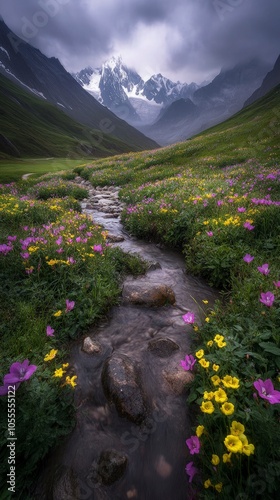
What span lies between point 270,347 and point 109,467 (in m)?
2.26

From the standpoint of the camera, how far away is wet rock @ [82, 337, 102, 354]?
4082mm

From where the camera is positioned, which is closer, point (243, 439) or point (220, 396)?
point (243, 439)

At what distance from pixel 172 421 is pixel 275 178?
1033 centimetres

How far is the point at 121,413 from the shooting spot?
10.3 ft

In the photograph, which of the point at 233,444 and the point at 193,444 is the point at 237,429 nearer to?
the point at 233,444

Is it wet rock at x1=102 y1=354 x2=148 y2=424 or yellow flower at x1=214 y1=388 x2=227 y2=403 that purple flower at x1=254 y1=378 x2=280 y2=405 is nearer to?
yellow flower at x1=214 y1=388 x2=227 y2=403

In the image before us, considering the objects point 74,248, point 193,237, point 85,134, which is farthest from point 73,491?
point 85,134

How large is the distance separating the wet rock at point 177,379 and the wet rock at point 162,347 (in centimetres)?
35

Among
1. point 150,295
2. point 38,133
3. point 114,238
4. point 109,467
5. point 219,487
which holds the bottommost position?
point 109,467

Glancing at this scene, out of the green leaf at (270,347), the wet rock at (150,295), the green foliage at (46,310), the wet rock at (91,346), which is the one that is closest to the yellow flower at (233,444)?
the green leaf at (270,347)

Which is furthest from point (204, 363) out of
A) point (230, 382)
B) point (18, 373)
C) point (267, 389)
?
point (18, 373)

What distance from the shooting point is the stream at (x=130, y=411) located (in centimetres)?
258

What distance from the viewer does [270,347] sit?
3.03 metres

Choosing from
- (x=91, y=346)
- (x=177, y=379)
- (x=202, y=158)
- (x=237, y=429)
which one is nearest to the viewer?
(x=237, y=429)
